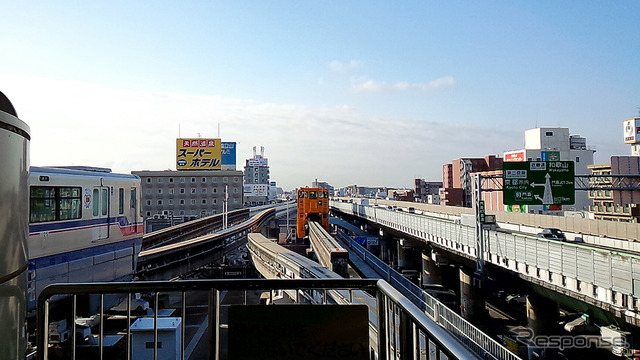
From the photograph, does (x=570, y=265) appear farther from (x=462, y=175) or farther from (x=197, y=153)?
(x=462, y=175)

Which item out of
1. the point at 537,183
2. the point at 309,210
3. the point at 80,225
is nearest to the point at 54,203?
the point at 80,225

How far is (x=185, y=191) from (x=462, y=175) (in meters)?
72.7

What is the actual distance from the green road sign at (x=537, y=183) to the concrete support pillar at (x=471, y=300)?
336 inches

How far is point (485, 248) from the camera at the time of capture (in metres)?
22.4

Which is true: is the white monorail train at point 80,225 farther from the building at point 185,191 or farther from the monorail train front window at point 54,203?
the building at point 185,191

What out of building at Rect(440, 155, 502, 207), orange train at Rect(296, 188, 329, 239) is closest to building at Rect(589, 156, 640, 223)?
orange train at Rect(296, 188, 329, 239)

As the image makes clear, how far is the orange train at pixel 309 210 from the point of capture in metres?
42.5

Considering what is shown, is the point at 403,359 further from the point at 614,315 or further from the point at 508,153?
the point at 508,153

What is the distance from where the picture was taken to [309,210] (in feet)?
140

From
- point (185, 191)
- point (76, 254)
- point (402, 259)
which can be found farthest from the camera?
point (185, 191)

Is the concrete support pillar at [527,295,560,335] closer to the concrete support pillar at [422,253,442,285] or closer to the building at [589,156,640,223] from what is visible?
the concrete support pillar at [422,253,442,285]

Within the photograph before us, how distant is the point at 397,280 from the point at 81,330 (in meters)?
17.2

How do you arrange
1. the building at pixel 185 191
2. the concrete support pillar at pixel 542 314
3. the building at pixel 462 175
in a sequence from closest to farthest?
the concrete support pillar at pixel 542 314
the building at pixel 185 191
the building at pixel 462 175

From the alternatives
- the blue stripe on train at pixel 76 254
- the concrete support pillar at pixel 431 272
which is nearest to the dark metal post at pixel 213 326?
the blue stripe on train at pixel 76 254
